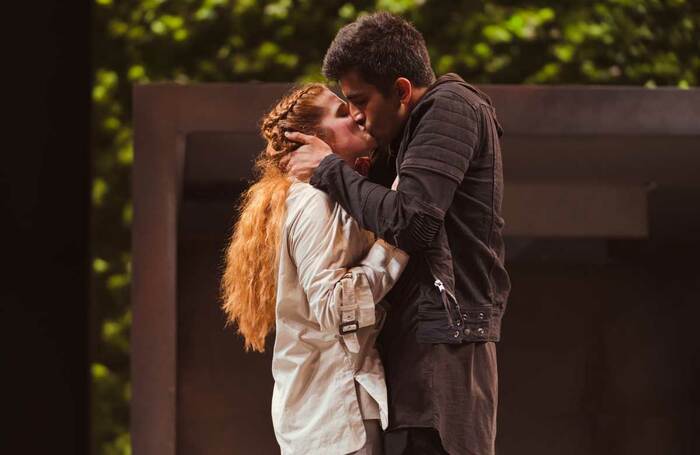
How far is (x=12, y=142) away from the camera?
75 centimetres

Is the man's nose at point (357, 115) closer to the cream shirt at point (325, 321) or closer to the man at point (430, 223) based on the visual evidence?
the man at point (430, 223)

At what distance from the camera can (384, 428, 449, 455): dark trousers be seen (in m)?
2.17

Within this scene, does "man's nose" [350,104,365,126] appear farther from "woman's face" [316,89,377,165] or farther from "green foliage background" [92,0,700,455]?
"green foliage background" [92,0,700,455]

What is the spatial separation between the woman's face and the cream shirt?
182 mm

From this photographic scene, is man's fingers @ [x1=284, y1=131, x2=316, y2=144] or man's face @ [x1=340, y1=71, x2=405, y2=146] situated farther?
man's fingers @ [x1=284, y1=131, x2=316, y2=144]

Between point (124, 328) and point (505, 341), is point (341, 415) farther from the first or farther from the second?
point (505, 341)

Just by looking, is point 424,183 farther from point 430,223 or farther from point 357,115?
point 357,115

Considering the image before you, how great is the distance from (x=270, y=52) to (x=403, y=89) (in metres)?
2.12

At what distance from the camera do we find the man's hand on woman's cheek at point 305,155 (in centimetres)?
242

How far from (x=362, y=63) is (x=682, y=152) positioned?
2.29 m

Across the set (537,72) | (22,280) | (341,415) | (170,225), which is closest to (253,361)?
(170,225)

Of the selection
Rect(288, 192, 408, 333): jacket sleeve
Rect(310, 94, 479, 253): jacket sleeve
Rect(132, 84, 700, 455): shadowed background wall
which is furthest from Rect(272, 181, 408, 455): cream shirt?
Rect(132, 84, 700, 455): shadowed background wall

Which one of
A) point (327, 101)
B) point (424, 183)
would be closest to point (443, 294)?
point (424, 183)

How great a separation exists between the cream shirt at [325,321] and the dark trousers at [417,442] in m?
0.05
